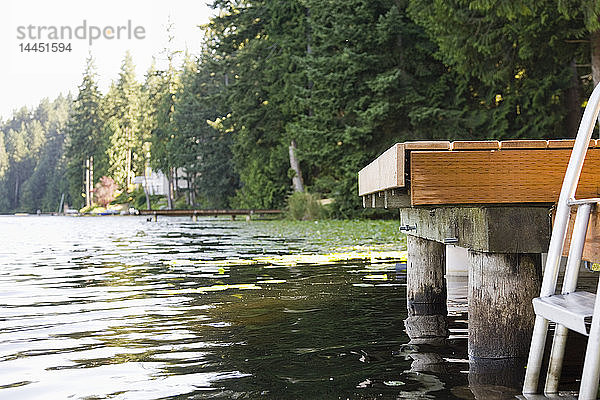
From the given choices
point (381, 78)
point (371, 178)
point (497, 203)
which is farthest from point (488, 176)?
point (381, 78)

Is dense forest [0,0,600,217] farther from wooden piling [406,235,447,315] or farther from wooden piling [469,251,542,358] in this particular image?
wooden piling [469,251,542,358]

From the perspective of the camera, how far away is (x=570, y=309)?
8.89 feet

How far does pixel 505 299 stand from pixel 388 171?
86cm

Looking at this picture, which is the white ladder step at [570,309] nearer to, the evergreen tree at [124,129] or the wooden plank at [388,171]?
the wooden plank at [388,171]

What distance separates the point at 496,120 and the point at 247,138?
17.1 m

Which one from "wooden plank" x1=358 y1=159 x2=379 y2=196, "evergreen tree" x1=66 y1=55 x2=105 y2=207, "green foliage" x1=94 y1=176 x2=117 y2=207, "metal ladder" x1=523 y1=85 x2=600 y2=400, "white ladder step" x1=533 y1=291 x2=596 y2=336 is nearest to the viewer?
"white ladder step" x1=533 y1=291 x2=596 y2=336

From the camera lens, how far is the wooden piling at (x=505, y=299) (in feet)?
12.9

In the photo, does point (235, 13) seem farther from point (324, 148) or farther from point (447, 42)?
point (447, 42)

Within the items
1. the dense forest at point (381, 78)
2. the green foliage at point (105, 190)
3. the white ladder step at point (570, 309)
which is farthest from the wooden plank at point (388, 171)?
the green foliage at point (105, 190)

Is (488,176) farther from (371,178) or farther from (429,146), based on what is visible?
(371,178)

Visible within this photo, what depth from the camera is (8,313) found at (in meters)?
6.70

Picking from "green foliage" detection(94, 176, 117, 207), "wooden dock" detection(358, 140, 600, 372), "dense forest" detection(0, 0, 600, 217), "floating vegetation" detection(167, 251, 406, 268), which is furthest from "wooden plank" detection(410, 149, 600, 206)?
"green foliage" detection(94, 176, 117, 207)

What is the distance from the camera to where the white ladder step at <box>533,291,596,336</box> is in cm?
260

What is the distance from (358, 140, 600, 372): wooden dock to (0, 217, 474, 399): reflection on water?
0.35 m
